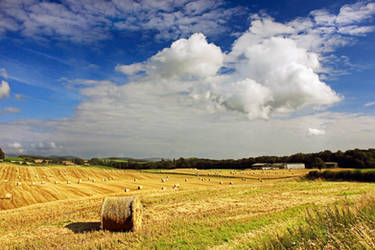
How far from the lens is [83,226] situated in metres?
14.3

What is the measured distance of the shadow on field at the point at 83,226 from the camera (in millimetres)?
13420

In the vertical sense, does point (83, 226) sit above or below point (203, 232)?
below

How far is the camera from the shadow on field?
1342 cm

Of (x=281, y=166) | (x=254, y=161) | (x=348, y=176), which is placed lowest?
(x=281, y=166)

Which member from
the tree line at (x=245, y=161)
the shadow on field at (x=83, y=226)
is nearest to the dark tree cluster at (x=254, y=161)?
the tree line at (x=245, y=161)

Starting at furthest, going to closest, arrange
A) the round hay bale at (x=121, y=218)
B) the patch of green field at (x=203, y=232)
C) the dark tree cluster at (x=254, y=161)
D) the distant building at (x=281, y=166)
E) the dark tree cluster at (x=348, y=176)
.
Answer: the distant building at (x=281, y=166) < the dark tree cluster at (x=254, y=161) < the dark tree cluster at (x=348, y=176) < the round hay bale at (x=121, y=218) < the patch of green field at (x=203, y=232)

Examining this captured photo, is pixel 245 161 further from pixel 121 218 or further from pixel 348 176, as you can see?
pixel 121 218

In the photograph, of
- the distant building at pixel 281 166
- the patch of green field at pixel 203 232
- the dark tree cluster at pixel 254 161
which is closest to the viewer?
the patch of green field at pixel 203 232

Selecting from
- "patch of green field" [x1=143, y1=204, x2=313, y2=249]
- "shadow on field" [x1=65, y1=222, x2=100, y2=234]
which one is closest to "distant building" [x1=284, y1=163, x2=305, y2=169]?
"patch of green field" [x1=143, y1=204, x2=313, y2=249]

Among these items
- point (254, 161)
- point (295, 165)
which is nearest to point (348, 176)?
point (295, 165)

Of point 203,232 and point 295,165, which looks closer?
point 203,232

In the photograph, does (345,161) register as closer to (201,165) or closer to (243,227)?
(201,165)

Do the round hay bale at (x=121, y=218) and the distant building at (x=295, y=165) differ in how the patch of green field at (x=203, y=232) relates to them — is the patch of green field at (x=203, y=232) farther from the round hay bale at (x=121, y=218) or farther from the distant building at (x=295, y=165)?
the distant building at (x=295, y=165)

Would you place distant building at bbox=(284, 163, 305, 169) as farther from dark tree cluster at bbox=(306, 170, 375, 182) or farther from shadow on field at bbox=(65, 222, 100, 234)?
shadow on field at bbox=(65, 222, 100, 234)
